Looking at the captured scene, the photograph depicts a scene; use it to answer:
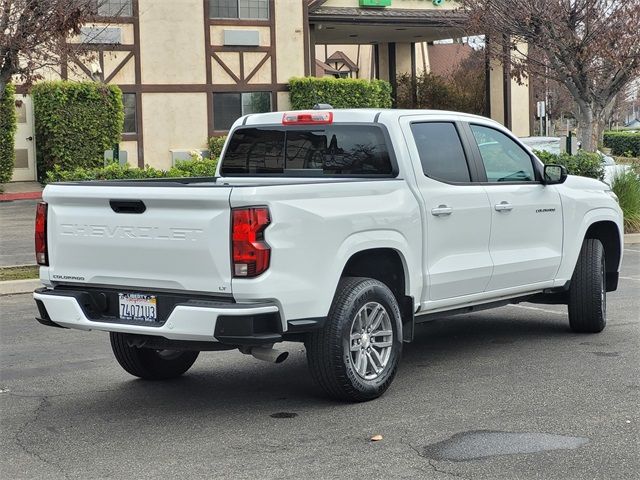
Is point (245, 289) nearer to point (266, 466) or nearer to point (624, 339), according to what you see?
point (266, 466)

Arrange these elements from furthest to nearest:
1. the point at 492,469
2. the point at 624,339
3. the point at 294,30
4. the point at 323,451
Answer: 1. the point at 294,30
2. the point at 624,339
3. the point at 323,451
4. the point at 492,469

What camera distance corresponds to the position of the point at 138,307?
21.9 feet

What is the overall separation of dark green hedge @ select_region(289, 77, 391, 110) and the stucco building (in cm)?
53

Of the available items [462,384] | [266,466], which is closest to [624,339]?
[462,384]

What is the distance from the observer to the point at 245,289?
20.5 feet

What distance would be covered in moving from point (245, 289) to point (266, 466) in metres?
1.10

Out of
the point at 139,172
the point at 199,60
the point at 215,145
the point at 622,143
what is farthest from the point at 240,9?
the point at 622,143

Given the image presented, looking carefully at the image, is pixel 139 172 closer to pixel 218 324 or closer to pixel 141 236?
pixel 141 236

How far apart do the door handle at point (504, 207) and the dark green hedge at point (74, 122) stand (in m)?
19.9

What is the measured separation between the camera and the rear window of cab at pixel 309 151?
7.78 meters

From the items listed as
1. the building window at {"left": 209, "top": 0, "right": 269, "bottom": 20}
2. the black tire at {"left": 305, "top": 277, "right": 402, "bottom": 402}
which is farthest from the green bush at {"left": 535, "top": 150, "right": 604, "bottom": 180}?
the building window at {"left": 209, "top": 0, "right": 269, "bottom": 20}

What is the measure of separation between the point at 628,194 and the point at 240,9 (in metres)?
15.1

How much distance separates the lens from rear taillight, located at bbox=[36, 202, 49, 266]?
7145 millimetres

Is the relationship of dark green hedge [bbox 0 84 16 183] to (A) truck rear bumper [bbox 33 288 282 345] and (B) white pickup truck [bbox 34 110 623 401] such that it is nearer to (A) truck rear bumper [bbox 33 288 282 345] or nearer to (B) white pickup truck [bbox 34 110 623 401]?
(B) white pickup truck [bbox 34 110 623 401]
